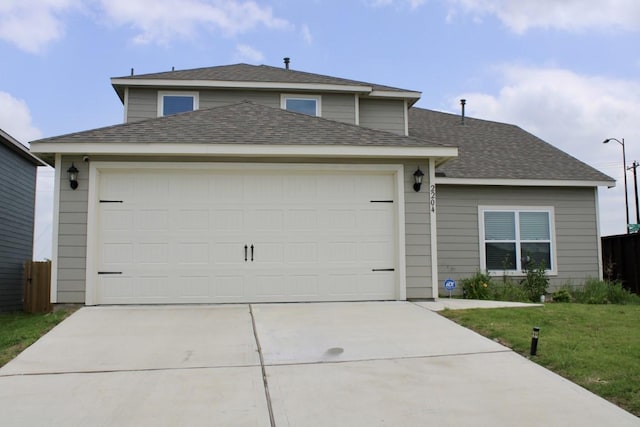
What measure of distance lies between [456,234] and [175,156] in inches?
256

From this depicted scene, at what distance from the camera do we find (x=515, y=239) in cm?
1210

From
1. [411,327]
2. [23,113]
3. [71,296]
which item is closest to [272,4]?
[71,296]

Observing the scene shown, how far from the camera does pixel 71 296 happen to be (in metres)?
8.27

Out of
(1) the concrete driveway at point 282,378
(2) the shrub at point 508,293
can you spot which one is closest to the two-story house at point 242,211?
(1) the concrete driveway at point 282,378

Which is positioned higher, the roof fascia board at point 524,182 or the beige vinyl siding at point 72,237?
the roof fascia board at point 524,182

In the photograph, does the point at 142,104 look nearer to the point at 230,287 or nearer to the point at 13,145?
the point at 13,145

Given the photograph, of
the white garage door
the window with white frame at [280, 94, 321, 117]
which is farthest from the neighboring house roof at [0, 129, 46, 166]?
the window with white frame at [280, 94, 321, 117]

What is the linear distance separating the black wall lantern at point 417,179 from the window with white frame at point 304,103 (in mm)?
5078

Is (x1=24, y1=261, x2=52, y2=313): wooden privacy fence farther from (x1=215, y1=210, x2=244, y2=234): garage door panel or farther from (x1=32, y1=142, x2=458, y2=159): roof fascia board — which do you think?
(x1=215, y1=210, x2=244, y2=234): garage door panel

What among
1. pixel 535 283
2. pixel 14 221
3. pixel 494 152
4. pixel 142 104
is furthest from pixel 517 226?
pixel 14 221

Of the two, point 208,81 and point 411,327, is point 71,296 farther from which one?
point 208,81

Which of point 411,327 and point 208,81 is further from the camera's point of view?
point 208,81

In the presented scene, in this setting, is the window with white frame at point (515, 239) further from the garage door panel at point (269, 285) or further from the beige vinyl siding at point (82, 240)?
the garage door panel at point (269, 285)

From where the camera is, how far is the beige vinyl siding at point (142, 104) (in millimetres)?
13055
